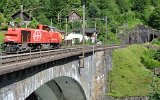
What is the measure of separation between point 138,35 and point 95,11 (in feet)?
56.0

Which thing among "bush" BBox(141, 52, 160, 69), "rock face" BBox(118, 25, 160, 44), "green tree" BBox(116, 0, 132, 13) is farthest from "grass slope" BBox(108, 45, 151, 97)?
"green tree" BBox(116, 0, 132, 13)

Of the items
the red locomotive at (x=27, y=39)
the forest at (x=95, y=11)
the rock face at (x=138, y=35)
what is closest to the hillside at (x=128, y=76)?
the red locomotive at (x=27, y=39)

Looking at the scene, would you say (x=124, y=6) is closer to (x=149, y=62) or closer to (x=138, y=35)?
(x=138, y=35)

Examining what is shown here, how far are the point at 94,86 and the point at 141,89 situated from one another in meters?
8.01

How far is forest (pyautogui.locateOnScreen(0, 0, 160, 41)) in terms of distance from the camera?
104 meters

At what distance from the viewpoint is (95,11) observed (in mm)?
127938

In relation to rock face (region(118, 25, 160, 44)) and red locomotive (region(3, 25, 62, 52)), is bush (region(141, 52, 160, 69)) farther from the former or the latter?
rock face (region(118, 25, 160, 44))

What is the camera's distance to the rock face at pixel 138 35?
4446 inches

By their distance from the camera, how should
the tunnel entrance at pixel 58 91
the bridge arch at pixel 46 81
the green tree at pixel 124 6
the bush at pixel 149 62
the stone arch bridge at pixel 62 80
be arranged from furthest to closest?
the green tree at pixel 124 6 → the bush at pixel 149 62 → the tunnel entrance at pixel 58 91 → the stone arch bridge at pixel 62 80 → the bridge arch at pixel 46 81

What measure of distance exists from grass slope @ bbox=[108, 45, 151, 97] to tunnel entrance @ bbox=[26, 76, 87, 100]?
7996mm

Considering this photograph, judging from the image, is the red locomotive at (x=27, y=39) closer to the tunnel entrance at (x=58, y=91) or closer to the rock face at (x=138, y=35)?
the tunnel entrance at (x=58, y=91)

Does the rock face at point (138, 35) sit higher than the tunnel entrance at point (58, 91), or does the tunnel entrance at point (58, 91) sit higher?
the rock face at point (138, 35)

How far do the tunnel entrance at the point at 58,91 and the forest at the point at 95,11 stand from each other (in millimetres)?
40085

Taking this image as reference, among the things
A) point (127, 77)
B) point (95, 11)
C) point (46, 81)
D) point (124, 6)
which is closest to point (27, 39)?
point (46, 81)
